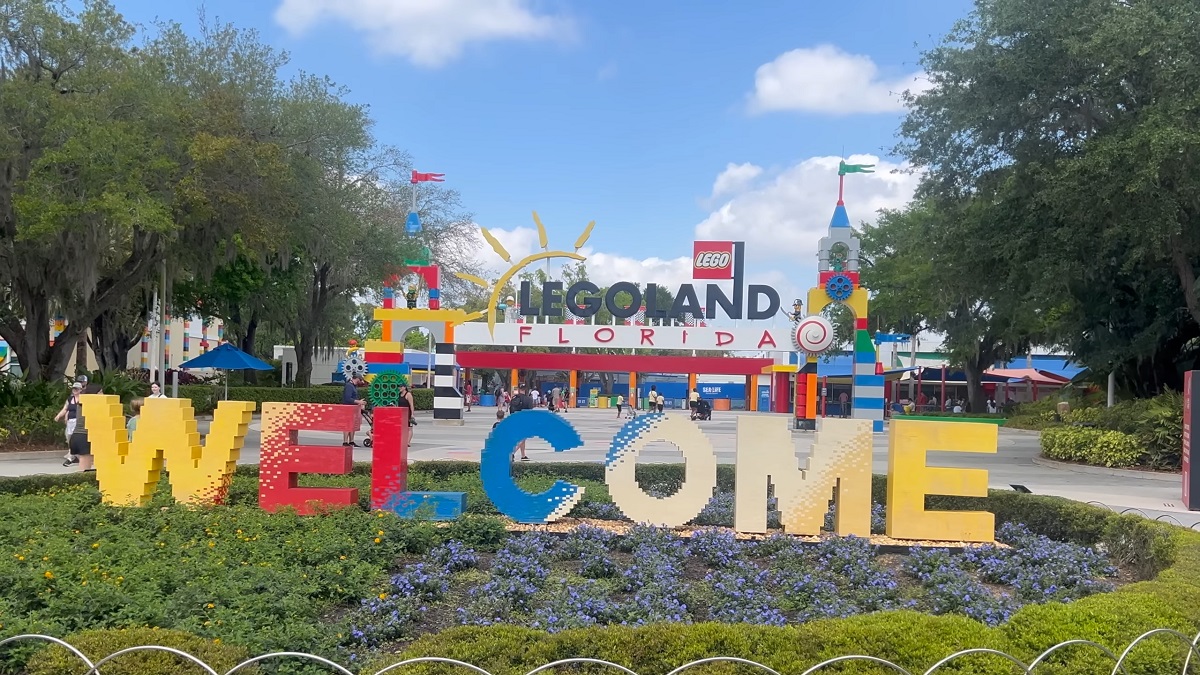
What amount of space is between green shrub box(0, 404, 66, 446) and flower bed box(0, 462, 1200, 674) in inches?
364

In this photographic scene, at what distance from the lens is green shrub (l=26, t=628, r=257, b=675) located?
4.79 meters

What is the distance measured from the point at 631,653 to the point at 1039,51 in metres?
19.2

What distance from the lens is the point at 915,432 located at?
10.0 metres

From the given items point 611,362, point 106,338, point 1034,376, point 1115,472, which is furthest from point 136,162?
point 1034,376

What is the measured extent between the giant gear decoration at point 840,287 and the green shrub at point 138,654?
24.1m

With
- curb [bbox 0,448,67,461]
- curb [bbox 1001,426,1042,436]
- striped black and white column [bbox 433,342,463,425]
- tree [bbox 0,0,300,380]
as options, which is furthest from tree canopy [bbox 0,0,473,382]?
curb [bbox 1001,426,1042,436]

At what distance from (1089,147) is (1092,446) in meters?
6.71

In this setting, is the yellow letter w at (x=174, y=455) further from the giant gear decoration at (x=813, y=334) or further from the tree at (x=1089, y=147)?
the giant gear decoration at (x=813, y=334)

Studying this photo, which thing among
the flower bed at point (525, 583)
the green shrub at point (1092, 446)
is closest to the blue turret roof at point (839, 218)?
the green shrub at point (1092, 446)

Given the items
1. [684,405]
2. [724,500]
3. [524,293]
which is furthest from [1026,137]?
[684,405]

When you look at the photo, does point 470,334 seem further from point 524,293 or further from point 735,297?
point 735,297

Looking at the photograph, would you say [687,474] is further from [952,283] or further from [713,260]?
[713,260]

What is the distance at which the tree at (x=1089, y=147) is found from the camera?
59.4 ft

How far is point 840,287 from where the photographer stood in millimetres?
27344
